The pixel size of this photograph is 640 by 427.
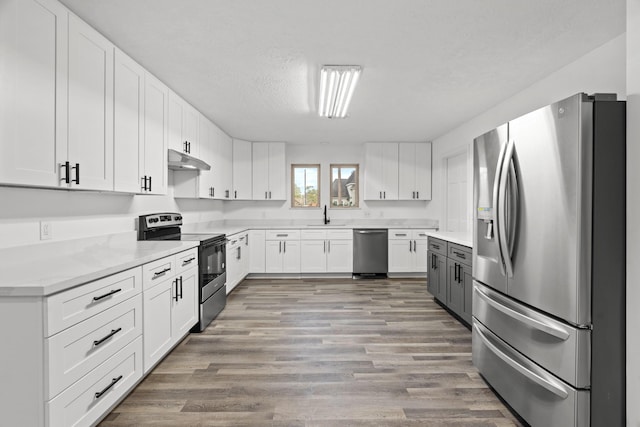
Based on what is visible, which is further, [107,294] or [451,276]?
[451,276]

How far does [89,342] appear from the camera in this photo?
5.72 ft

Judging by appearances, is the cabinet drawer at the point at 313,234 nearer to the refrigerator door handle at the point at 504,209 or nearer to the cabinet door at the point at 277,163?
the cabinet door at the point at 277,163

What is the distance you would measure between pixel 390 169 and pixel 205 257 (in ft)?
13.2

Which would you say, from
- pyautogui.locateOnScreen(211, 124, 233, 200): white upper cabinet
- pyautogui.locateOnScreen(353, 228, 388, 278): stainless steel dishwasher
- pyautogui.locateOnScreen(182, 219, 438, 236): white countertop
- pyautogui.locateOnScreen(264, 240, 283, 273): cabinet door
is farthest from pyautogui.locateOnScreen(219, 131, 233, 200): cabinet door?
pyautogui.locateOnScreen(353, 228, 388, 278): stainless steel dishwasher

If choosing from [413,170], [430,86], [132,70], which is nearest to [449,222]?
[413,170]

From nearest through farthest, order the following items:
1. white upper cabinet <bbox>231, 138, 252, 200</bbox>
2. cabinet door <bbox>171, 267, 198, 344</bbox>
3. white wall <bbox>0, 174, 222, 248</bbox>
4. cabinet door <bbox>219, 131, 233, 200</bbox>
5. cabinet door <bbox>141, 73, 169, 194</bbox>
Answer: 1. white wall <bbox>0, 174, 222, 248</bbox>
2. cabinet door <bbox>171, 267, 198, 344</bbox>
3. cabinet door <bbox>141, 73, 169, 194</bbox>
4. cabinet door <bbox>219, 131, 233, 200</bbox>
5. white upper cabinet <bbox>231, 138, 252, 200</bbox>

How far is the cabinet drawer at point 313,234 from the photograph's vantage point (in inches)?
238

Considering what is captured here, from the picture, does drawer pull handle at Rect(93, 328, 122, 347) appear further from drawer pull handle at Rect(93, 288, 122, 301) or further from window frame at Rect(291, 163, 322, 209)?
window frame at Rect(291, 163, 322, 209)

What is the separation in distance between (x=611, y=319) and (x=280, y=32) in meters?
2.55

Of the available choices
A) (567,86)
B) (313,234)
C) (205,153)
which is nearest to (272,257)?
(313,234)

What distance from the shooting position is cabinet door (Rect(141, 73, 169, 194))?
3010mm

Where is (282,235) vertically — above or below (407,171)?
below

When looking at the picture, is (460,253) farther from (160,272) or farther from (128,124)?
(128,124)

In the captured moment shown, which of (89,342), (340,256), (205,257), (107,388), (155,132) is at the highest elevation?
(155,132)
